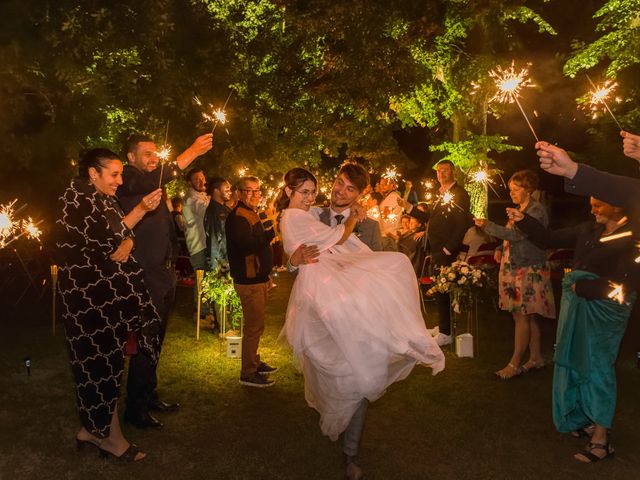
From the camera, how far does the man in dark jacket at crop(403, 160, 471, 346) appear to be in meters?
7.93

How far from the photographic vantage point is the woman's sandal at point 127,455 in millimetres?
4754

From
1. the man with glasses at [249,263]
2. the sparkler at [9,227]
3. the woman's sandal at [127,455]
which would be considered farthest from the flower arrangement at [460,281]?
the sparkler at [9,227]

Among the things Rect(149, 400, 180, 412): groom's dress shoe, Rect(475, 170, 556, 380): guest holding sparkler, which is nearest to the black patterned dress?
Rect(149, 400, 180, 412): groom's dress shoe

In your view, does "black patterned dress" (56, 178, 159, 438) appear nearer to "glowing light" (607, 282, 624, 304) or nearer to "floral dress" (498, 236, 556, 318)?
"glowing light" (607, 282, 624, 304)

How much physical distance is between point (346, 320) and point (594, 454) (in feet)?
7.98

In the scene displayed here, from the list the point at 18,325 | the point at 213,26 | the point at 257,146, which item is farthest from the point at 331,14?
the point at 18,325

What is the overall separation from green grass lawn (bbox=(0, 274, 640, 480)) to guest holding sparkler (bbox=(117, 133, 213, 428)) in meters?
0.27

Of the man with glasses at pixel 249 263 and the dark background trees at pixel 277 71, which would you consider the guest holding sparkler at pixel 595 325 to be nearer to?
the man with glasses at pixel 249 263

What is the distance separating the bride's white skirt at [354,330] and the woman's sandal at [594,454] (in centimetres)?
157

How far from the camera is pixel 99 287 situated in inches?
175

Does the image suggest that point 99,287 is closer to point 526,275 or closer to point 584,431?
point 584,431

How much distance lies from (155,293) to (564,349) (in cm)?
350

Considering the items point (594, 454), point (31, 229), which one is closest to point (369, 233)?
point (594, 454)

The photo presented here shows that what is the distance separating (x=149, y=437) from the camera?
17.1 ft
